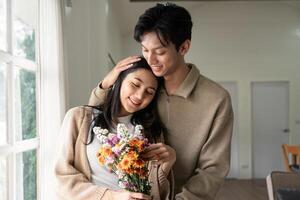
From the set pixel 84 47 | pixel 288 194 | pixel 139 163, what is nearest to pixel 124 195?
pixel 139 163

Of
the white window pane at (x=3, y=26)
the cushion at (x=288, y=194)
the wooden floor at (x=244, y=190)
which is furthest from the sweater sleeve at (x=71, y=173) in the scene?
the wooden floor at (x=244, y=190)

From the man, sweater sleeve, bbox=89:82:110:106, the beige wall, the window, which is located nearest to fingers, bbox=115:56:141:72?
the man

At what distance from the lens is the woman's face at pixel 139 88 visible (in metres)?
1.35

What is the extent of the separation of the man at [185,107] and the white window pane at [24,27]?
2.44ft

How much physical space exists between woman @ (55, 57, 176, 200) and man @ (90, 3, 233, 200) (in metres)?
0.05

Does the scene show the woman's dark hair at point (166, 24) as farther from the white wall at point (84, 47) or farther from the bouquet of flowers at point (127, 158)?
the white wall at point (84, 47)

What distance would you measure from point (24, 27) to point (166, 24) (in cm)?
111

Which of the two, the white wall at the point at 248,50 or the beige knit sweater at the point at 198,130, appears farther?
the white wall at the point at 248,50

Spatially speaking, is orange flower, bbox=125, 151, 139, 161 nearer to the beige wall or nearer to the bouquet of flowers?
the bouquet of flowers

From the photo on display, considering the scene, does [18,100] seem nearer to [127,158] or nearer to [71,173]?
[71,173]

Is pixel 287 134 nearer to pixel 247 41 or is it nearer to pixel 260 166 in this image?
pixel 260 166

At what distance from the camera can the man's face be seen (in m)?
1.32

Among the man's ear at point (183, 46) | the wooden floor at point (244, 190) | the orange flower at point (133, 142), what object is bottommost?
the wooden floor at point (244, 190)

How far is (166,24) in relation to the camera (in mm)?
1307
